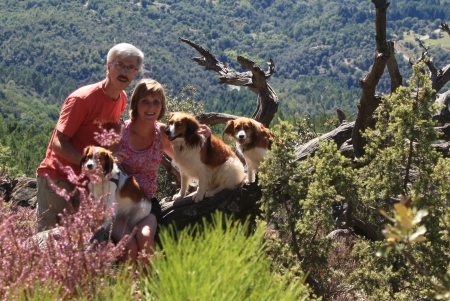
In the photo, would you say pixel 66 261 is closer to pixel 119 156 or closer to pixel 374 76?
pixel 119 156

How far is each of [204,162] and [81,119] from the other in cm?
153

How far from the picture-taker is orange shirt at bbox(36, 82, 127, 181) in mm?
5074

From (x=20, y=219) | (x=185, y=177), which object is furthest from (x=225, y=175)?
(x=20, y=219)

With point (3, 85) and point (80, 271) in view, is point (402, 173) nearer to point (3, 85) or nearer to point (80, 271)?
point (80, 271)

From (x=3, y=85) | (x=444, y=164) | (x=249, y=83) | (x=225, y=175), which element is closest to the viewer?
(x=444, y=164)

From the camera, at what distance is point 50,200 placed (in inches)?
207

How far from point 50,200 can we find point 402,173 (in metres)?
3.07

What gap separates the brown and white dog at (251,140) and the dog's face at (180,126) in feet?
2.82

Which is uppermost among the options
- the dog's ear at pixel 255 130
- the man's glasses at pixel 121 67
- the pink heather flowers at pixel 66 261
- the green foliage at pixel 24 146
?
the man's glasses at pixel 121 67

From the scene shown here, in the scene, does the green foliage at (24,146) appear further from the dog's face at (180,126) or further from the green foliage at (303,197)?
the green foliage at (303,197)

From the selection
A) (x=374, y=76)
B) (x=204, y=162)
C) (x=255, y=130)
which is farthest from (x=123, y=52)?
(x=374, y=76)

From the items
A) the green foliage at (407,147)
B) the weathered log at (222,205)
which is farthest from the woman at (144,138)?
the green foliage at (407,147)

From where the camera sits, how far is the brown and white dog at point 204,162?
595cm

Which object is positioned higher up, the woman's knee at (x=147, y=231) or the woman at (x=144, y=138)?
the woman at (x=144, y=138)
